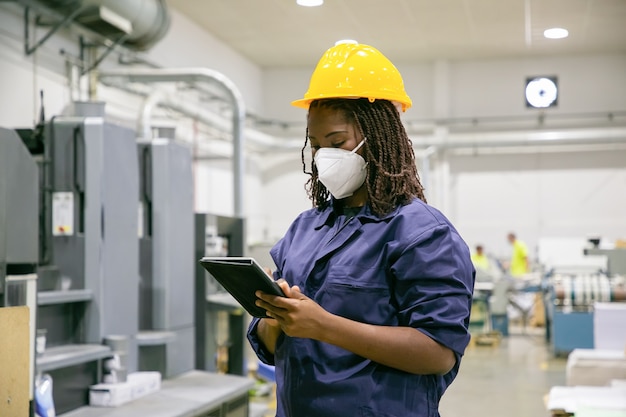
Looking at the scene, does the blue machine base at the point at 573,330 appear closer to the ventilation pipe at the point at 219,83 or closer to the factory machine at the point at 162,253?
the ventilation pipe at the point at 219,83

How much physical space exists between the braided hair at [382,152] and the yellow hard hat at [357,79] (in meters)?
0.01

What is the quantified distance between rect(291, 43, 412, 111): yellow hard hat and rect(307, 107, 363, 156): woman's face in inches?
1.4

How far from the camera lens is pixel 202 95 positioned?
10.4 metres

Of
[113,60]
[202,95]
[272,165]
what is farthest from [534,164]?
[113,60]

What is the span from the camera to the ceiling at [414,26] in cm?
805

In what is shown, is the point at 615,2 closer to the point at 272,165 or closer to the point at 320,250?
the point at 272,165

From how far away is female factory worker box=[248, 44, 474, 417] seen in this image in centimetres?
137

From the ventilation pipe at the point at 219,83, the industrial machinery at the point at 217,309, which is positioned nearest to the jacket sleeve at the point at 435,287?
the industrial machinery at the point at 217,309

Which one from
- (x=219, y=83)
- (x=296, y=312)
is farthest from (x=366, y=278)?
(x=219, y=83)

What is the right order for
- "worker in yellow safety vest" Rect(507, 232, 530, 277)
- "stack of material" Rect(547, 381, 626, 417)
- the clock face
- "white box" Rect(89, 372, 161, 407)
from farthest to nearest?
"worker in yellow safety vest" Rect(507, 232, 530, 277)
the clock face
"white box" Rect(89, 372, 161, 407)
"stack of material" Rect(547, 381, 626, 417)

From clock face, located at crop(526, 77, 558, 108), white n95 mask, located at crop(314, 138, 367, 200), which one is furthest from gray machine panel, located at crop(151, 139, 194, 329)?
clock face, located at crop(526, 77, 558, 108)

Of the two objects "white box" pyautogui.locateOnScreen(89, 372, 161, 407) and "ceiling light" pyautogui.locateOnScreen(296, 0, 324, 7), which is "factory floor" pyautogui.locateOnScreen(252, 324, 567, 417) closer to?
"white box" pyautogui.locateOnScreen(89, 372, 161, 407)

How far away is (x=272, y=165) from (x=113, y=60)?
5.39 metres

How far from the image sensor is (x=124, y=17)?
6.70 meters
